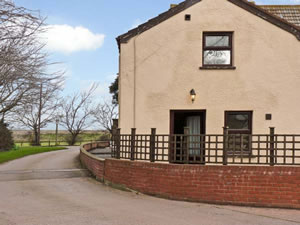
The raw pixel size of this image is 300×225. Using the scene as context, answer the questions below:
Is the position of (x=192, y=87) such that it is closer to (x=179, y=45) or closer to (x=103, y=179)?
(x=179, y=45)

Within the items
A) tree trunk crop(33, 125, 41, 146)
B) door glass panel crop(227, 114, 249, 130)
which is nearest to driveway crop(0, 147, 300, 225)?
door glass panel crop(227, 114, 249, 130)

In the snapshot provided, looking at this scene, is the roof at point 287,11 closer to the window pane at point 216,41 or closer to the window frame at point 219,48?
the window frame at point 219,48

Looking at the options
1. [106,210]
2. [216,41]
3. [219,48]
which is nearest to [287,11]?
[216,41]

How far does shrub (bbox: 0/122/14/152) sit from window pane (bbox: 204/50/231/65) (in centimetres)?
2081

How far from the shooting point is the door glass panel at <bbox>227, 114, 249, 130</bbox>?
1135 cm

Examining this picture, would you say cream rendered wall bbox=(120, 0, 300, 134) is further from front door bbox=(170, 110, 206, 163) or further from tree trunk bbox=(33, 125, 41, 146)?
tree trunk bbox=(33, 125, 41, 146)

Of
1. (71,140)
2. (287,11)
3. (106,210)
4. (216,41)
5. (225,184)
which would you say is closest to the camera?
(106,210)

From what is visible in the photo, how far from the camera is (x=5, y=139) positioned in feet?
91.5

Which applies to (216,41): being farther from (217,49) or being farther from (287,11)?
(287,11)

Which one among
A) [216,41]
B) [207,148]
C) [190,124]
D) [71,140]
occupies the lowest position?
[71,140]

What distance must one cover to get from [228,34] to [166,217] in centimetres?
703

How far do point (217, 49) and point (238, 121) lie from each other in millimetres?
2513

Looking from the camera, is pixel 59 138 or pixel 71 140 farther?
pixel 59 138

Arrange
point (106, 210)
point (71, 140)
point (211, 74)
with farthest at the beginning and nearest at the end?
point (71, 140) < point (211, 74) < point (106, 210)
